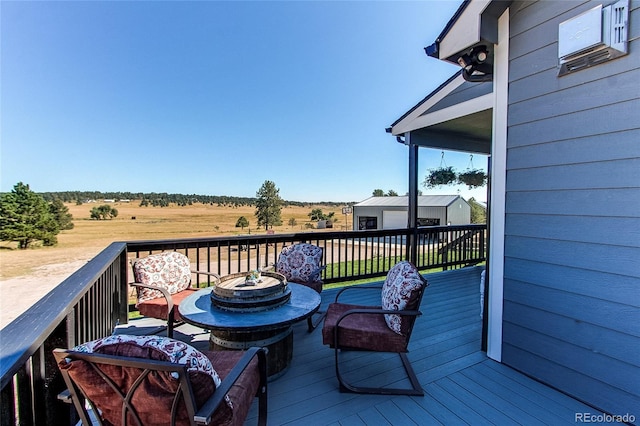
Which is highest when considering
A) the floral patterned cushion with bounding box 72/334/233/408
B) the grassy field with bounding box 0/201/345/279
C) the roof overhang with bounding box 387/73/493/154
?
the roof overhang with bounding box 387/73/493/154

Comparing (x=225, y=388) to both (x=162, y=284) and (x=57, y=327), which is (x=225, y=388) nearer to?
(x=57, y=327)

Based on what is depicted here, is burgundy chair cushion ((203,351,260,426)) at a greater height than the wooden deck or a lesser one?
greater

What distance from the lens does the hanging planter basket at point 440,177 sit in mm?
7926

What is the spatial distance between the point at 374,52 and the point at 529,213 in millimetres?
7710

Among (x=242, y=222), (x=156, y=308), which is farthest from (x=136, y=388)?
(x=242, y=222)

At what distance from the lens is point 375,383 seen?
2.30 metres

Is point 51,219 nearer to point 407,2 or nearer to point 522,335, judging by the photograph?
point 407,2

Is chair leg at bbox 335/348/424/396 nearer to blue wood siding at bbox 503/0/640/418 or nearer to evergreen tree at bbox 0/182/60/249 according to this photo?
blue wood siding at bbox 503/0/640/418

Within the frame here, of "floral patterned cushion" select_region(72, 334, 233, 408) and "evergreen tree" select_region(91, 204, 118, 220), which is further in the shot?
"evergreen tree" select_region(91, 204, 118, 220)

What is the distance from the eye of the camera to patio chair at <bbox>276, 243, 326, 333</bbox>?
3.79 m

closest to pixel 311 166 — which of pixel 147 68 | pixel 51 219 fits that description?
pixel 147 68

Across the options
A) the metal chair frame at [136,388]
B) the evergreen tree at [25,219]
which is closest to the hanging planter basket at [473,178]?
the metal chair frame at [136,388]

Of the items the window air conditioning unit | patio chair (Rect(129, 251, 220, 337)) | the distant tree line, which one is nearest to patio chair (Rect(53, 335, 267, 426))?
patio chair (Rect(129, 251, 220, 337))

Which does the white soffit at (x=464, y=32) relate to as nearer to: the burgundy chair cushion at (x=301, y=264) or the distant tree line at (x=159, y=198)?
the burgundy chair cushion at (x=301, y=264)
